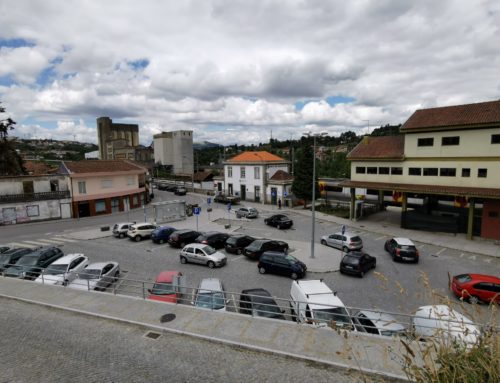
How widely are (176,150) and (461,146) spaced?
101753 mm

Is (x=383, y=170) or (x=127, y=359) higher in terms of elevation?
(x=383, y=170)

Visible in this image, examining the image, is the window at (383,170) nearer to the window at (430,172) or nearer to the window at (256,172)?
the window at (430,172)

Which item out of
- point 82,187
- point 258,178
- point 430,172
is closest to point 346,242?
point 430,172

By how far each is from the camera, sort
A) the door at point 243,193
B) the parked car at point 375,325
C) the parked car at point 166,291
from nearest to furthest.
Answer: the parked car at point 375,325, the parked car at point 166,291, the door at point 243,193

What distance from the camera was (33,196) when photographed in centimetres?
3744

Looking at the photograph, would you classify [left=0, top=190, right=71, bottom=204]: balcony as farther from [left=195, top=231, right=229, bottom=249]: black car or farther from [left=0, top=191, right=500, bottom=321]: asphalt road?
[left=195, top=231, right=229, bottom=249]: black car

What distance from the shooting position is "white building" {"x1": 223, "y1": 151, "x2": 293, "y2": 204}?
4816cm

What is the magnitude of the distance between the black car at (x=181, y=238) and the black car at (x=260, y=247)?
5.80 m

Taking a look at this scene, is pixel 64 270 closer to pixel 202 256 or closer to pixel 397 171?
pixel 202 256

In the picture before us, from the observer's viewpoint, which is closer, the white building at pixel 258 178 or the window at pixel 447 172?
the window at pixel 447 172

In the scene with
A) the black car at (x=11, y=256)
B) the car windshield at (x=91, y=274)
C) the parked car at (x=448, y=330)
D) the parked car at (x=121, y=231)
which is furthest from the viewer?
the parked car at (x=121, y=231)

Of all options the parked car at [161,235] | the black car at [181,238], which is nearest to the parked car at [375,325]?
the black car at [181,238]

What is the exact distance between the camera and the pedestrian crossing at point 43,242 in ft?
90.0

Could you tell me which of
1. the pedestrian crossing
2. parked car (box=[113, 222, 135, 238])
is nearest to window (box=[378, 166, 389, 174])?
parked car (box=[113, 222, 135, 238])
